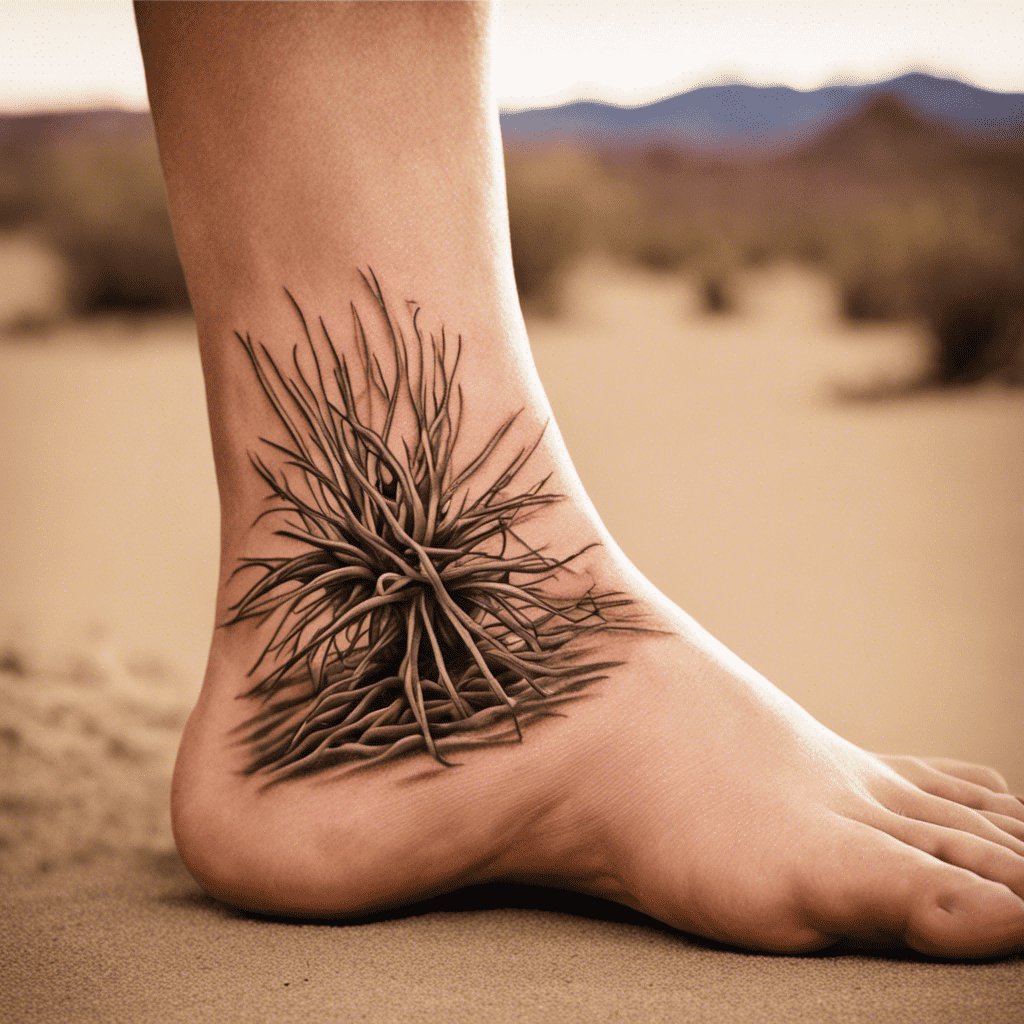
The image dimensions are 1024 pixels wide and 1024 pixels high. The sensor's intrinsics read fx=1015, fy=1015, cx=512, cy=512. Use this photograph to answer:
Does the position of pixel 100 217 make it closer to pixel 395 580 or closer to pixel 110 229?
pixel 110 229

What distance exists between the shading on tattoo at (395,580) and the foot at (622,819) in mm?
18

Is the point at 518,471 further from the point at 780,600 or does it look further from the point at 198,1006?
the point at 780,600

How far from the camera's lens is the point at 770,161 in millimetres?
3504

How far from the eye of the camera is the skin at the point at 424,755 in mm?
598

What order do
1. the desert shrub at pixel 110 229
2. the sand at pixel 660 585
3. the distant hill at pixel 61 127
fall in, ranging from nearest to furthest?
1. the sand at pixel 660 585
2. the desert shrub at pixel 110 229
3. the distant hill at pixel 61 127

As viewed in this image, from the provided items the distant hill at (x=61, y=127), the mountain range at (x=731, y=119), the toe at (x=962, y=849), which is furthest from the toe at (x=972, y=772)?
the distant hill at (x=61, y=127)

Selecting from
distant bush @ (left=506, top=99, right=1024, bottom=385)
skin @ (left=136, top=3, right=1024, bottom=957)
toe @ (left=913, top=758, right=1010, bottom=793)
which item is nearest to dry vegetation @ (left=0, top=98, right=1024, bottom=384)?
distant bush @ (left=506, top=99, right=1024, bottom=385)

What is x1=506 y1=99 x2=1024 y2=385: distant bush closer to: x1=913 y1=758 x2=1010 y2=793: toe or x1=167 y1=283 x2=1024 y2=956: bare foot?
x1=913 y1=758 x2=1010 y2=793: toe

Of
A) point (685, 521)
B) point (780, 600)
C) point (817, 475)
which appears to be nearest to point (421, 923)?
point (780, 600)

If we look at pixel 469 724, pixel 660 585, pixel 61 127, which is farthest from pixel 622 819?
pixel 61 127

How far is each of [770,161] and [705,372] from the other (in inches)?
46.3

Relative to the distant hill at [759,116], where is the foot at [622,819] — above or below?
below

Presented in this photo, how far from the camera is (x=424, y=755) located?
608 millimetres

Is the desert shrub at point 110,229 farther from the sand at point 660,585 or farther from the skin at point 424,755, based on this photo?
the skin at point 424,755
